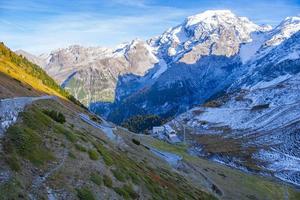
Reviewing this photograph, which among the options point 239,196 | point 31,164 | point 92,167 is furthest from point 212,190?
point 31,164

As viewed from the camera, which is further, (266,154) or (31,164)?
(266,154)

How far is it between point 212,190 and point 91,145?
4443cm

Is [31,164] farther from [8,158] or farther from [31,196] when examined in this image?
[31,196]

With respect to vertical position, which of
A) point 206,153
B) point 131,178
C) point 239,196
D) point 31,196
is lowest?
point 206,153

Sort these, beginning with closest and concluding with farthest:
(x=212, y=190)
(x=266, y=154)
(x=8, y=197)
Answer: (x=8, y=197)
(x=212, y=190)
(x=266, y=154)

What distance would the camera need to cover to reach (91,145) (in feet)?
169

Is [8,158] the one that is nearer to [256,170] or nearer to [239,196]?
[239,196]

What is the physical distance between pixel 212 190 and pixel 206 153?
108 meters

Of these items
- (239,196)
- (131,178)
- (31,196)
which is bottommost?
(239,196)

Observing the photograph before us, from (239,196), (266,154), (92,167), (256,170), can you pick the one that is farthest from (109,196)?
(266,154)

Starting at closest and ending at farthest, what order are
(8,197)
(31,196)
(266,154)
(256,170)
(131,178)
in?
(8,197) < (31,196) < (131,178) < (256,170) < (266,154)

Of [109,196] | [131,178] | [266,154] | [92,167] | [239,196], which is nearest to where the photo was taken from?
[109,196]

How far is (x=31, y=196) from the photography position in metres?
30.4

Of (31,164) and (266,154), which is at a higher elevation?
(31,164)
